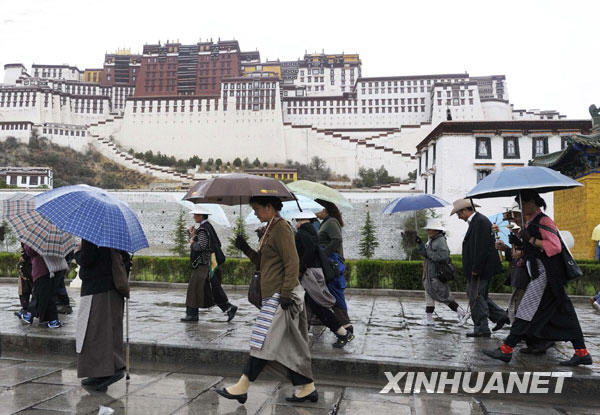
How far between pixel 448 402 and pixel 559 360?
155 cm

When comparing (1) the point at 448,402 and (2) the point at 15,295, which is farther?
(2) the point at 15,295

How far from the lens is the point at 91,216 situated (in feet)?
11.6

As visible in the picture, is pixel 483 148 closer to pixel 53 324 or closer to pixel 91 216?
pixel 53 324

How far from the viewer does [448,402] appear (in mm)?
3697

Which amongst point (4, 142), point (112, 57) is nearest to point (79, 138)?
point (4, 142)

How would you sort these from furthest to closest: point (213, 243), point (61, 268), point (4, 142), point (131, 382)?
point (4, 142) → point (213, 243) → point (61, 268) → point (131, 382)

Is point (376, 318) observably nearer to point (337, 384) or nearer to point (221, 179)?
point (337, 384)

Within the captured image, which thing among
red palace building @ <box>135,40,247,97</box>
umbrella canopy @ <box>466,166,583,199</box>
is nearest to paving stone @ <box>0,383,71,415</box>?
umbrella canopy @ <box>466,166,583,199</box>

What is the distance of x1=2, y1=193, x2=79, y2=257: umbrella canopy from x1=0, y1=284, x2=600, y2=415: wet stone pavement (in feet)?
3.15

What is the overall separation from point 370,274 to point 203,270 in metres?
5.59

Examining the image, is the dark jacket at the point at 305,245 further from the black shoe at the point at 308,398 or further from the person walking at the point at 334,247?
the black shoe at the point at 308,398

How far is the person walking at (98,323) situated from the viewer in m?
3.70

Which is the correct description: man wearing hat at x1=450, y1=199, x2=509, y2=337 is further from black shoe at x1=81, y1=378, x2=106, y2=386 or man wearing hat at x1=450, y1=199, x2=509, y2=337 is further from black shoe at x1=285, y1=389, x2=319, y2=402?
black shoe at x1=81, y1=378, x2=106, y2=386

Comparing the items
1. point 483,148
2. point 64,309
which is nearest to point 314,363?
point 64,309
